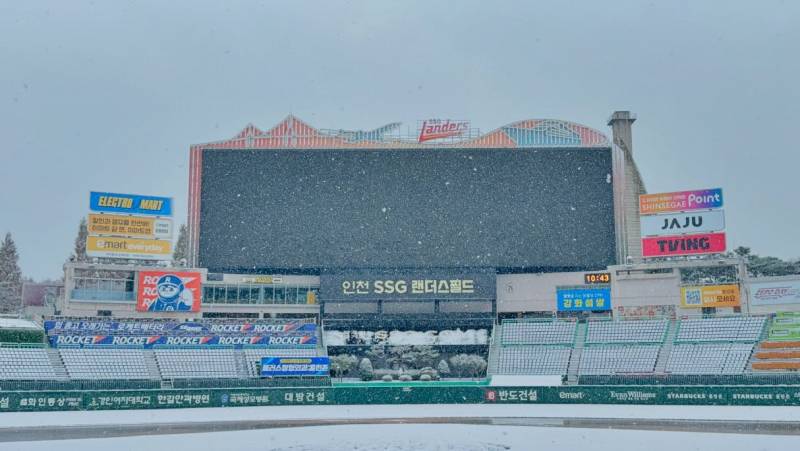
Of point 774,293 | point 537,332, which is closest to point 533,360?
point 537,332

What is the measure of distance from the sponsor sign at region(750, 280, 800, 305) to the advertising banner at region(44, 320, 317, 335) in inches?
1290

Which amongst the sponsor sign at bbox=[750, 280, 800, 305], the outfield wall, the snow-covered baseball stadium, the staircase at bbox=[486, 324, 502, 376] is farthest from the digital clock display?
the outfield wall

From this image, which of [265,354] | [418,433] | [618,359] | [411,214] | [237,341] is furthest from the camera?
[411,214]

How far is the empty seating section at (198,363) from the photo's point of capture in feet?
175

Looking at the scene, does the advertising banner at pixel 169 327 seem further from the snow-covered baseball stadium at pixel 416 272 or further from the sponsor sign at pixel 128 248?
the sponsor sign at pixel 128 248

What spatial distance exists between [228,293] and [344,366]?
1126cm

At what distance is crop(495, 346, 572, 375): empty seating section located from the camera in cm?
5612

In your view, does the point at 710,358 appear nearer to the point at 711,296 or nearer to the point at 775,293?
the point at 711,296

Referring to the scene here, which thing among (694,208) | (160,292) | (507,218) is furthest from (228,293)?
(694,208)

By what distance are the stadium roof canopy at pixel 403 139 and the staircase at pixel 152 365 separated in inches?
653

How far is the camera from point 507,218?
59.5m

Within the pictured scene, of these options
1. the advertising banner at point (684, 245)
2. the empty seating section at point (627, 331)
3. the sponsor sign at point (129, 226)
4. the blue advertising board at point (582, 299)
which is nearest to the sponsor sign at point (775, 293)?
the advertising banner at point (684, 245)

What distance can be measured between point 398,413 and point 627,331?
2186 cm

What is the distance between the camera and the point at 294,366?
54.4 m
